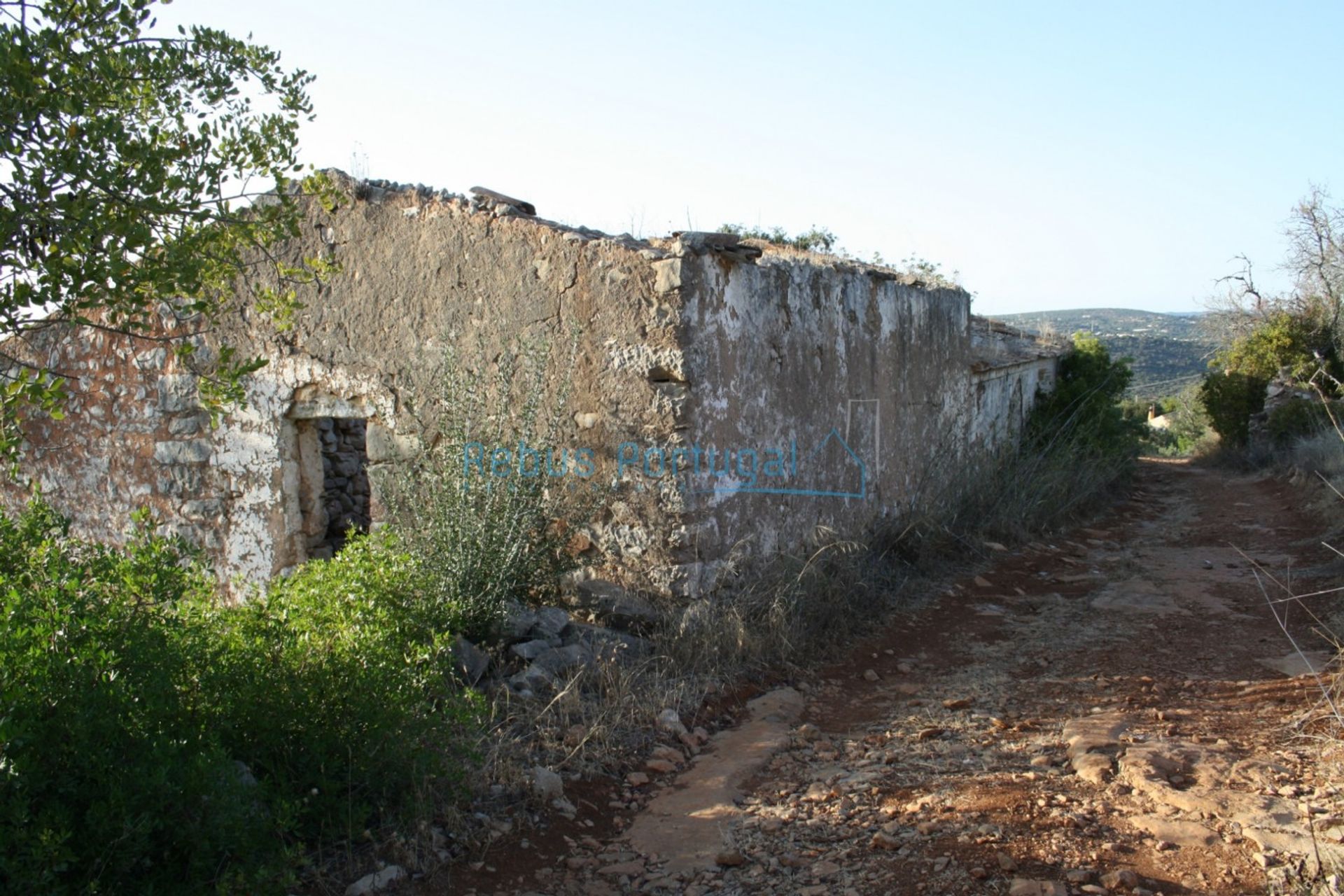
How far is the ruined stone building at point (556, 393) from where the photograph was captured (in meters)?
5.20

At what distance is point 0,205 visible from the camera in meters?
3.04

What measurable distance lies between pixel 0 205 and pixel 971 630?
5269 mm

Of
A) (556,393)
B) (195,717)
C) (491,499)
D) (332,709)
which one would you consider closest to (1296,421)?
(556,393)

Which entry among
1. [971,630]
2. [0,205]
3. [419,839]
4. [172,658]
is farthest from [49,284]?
[971,630]

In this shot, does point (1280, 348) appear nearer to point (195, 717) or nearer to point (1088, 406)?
point (1088, 406)

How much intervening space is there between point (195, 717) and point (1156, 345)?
4214cm

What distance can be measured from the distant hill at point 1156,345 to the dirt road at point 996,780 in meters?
18.2

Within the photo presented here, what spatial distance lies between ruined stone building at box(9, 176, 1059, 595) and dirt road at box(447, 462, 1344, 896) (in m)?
1.18

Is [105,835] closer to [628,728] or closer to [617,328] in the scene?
[628,728]

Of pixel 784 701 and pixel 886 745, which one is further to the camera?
pixel 784 701

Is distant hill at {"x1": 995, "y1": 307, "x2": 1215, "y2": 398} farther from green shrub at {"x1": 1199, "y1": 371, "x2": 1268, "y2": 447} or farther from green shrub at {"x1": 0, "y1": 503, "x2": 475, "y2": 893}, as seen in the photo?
green shrub at {"x1": 0, "y1": 503, "x2": 475, "y2": 893}

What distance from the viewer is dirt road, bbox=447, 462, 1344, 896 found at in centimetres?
297
